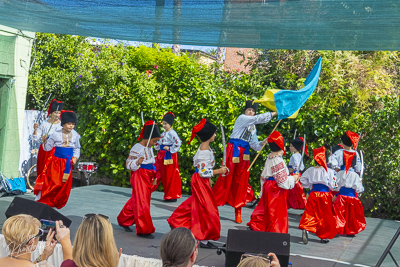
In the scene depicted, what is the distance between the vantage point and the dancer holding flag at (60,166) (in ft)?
21.6

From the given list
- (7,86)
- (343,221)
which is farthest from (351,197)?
(7,86)

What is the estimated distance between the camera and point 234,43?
15.8 feet

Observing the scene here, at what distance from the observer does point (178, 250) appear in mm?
2541

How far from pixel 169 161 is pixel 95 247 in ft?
19.2

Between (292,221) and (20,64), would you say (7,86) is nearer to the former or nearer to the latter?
(20,64)

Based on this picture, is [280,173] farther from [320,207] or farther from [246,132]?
[246,132]

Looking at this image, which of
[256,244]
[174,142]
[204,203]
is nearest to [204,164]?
[204,203]

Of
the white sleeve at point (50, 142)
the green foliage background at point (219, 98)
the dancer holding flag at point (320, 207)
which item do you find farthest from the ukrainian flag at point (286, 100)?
the green foliage background at point (219, 98)

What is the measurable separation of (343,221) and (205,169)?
2.50 m

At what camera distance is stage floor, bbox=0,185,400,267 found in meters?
5.43

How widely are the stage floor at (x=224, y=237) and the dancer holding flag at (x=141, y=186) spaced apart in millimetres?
150

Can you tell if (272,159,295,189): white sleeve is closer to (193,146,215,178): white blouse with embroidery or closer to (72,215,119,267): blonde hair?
(193,146,215,178): white blouse with embroidery

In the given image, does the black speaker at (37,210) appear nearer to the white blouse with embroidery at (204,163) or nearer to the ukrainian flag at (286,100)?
the white blouse with embroidery at (204,163)

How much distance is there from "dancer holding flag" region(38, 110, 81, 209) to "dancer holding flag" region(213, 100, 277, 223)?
→ 2198 millimetres
